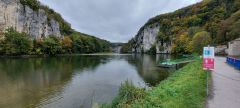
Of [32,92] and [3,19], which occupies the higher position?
[3,19]

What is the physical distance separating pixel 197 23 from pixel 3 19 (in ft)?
335

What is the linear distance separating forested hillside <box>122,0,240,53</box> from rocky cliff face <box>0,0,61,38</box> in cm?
7361

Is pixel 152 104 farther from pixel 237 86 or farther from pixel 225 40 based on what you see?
pixel 225 40

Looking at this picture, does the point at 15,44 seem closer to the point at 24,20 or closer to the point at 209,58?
the point at 24,20

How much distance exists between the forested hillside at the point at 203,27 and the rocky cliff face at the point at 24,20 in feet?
242

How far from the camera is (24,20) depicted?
295ft

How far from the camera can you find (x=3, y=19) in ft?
261

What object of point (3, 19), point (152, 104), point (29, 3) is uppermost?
point (29, 3)

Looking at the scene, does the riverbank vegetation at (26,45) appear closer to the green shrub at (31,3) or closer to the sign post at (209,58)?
the green shrub at (31,3)

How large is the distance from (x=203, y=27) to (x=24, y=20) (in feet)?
287

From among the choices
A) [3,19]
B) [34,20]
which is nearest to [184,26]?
[34,20]

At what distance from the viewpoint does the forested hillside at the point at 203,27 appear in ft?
218

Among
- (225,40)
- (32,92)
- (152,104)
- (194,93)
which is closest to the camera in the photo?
(152,104)

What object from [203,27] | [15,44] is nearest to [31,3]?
[15,44]
